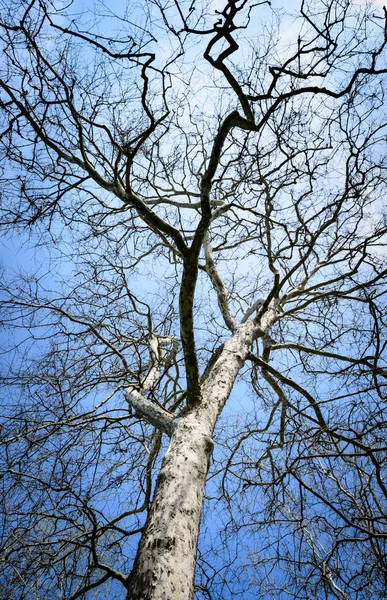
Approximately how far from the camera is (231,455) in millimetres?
4117

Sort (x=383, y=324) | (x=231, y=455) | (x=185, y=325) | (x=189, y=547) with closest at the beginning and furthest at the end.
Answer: (x=189, y=547)
(x=185, y=325)
(x=383, y=324)
(x=231, y=455)

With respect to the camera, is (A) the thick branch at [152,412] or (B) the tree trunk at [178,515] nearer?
(B) the tree trunk at [178,515]

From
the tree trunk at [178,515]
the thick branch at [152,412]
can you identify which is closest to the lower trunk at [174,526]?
the tree trunk at [178,515]

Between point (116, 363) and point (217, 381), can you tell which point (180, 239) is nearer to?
point (217, 381)

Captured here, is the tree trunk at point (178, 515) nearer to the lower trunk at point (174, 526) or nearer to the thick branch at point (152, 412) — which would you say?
the lower trunk at point (174, 526)

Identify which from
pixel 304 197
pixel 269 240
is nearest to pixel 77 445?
pixel 269 240

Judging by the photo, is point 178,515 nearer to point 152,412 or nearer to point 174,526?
point 174,526

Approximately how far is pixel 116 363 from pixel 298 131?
3.60m

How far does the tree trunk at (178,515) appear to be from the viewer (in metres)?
1.39

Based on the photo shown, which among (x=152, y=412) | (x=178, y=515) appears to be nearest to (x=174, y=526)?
(x=178, y=515)

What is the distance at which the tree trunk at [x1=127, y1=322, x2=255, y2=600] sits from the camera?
139cm

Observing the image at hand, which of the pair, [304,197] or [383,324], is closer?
[383,324]

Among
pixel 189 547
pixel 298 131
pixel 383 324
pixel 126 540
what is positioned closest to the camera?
pixel 189 547

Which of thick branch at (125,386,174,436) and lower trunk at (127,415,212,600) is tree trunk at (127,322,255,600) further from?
thick branch at (125,386,174,436)
